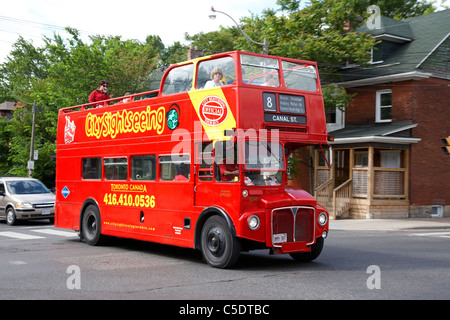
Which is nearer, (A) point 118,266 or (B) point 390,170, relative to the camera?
(A) point 118,266

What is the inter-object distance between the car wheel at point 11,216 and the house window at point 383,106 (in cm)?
1731

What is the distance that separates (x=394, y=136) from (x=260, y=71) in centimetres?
1612

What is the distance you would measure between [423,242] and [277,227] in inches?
293

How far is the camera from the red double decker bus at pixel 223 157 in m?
9.48

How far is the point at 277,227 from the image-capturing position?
9.54m

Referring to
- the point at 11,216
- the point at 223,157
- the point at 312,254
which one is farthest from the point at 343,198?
the point at 223,157

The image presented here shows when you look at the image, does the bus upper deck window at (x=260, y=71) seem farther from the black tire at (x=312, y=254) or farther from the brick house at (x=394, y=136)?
the brick house at (x=394, y=136)

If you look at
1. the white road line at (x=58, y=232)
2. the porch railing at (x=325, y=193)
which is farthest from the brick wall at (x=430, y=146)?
the white road line at (x=58, y=232)

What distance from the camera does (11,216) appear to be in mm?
20391

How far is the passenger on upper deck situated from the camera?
1001 centimetres

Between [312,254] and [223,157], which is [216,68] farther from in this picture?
[312,254]

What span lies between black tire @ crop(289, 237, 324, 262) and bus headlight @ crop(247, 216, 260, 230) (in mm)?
1691
